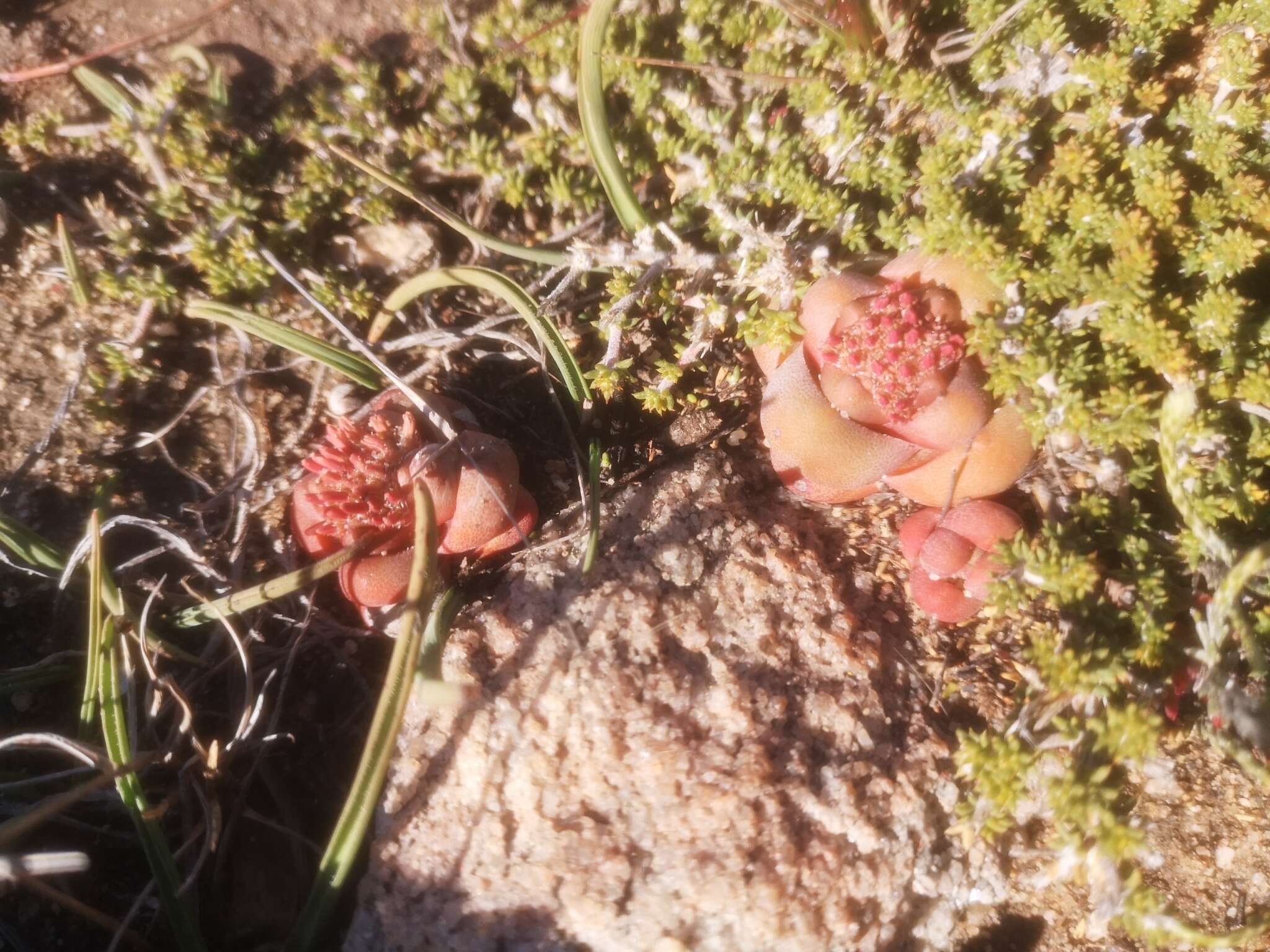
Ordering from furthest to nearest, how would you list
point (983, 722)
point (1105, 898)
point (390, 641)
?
point (390, 641) → point (983, 722) → point (1105, 898)

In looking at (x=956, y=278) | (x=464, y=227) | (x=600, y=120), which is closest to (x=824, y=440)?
(x=956, y=278)

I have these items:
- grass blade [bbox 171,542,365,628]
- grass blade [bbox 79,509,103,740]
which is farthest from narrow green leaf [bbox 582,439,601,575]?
grass blade [bbox 79,509,103,740]

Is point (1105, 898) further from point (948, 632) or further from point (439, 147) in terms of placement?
point (439, 147)

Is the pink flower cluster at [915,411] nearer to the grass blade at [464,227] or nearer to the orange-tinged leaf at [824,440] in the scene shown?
the orange-tinged leaf at [824,440]

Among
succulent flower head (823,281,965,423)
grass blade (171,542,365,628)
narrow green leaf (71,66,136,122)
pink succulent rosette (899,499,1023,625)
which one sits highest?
narrow green leaf (71,66,136,122)

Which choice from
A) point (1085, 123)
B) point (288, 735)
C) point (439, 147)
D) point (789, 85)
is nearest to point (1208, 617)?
point (1085, 123)

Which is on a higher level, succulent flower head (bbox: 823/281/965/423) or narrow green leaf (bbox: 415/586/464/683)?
succulent flower head (bbox: 823/281/965/423)

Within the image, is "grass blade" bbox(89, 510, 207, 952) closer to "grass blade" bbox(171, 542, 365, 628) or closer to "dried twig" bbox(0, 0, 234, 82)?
"grass blade" bbox(171, 542, 365, 628)
